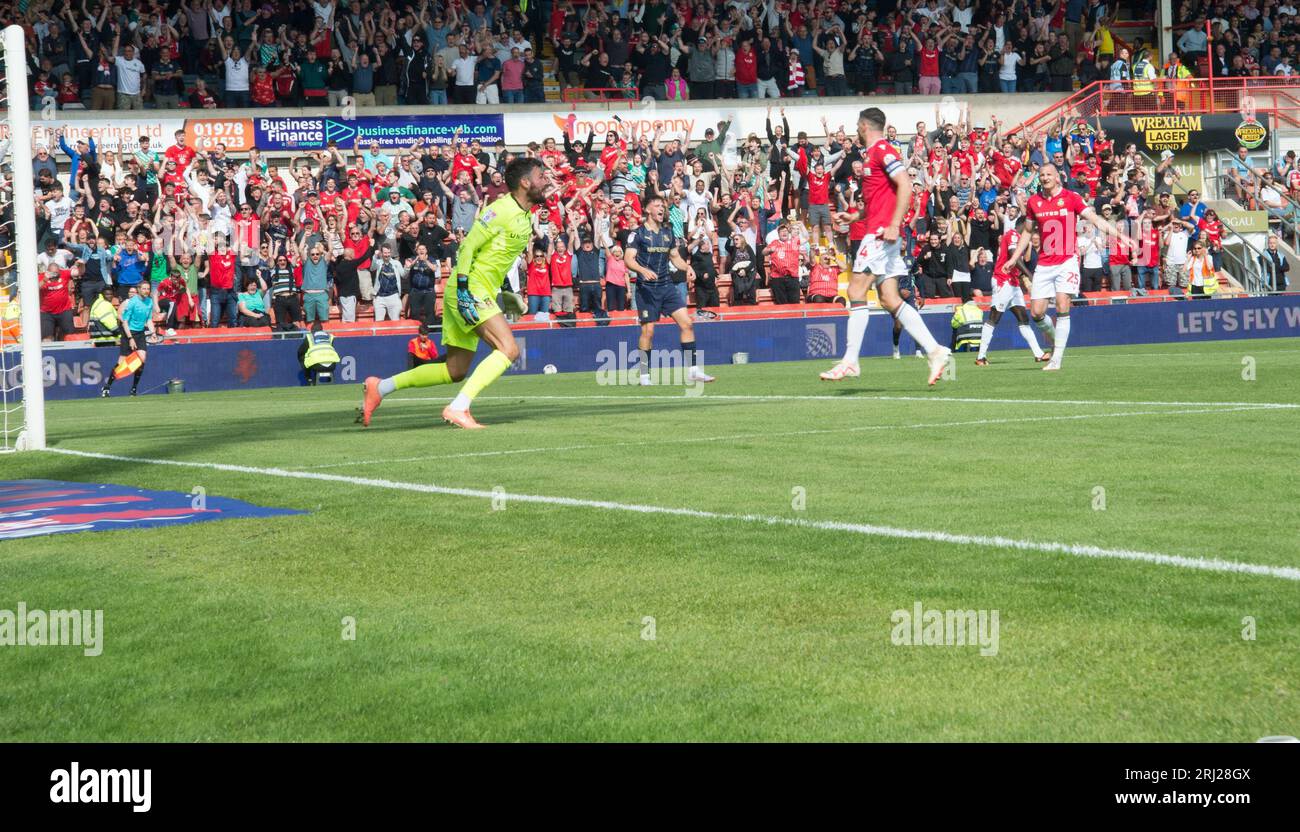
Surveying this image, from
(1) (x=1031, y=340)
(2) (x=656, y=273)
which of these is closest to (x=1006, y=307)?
(1) (x=1031, y=340)

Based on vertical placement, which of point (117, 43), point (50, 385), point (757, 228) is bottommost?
point (50, 385)

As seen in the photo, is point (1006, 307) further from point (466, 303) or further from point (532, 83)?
point (532, 83)

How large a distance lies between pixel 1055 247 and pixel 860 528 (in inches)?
578

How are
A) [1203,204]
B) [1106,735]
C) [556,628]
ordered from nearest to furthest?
[1106,735] < [556,628] < [1203,204]

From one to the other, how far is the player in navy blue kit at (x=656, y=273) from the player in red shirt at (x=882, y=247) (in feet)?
15.0

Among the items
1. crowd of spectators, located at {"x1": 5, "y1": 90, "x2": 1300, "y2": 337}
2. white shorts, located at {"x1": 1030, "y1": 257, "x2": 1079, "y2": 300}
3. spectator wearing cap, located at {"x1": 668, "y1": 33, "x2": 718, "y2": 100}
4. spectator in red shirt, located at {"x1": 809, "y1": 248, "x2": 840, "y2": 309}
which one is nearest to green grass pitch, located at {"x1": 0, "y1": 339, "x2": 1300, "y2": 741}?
white shorts, located at {"x1": 1030, "y1": 257, "x2": 1079, "y2": 300}

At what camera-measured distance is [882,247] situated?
16.5 metres

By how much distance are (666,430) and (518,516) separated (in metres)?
4.90

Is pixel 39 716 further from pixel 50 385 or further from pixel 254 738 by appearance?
pixel 50 385

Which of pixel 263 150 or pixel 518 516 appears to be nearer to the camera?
pixel 518 516

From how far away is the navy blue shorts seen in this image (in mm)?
21828

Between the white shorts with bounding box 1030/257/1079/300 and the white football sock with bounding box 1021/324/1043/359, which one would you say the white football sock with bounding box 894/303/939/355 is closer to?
the white shorts with bounding box 1030/257/1079/300
